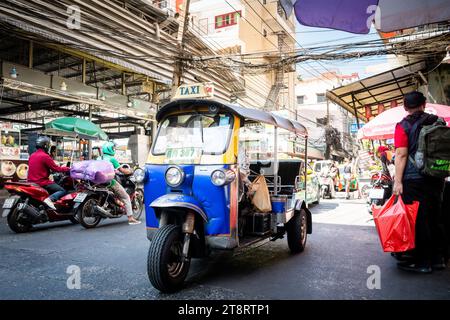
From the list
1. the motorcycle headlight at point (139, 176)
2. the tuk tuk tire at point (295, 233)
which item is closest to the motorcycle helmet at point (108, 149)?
the motorcycle headlight at point (139, 176)

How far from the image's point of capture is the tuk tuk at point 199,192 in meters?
3.59

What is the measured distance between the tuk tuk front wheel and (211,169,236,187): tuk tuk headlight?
0.63 m

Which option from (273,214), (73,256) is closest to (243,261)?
(273,214)

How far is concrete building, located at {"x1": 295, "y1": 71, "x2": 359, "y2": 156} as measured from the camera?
35.6m

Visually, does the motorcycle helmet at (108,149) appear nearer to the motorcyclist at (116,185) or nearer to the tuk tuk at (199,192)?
the motorcyclist at (116,185)

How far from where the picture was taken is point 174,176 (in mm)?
3914

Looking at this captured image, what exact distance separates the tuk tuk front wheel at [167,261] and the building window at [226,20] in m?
22.9

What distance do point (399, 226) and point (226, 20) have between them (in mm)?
24260

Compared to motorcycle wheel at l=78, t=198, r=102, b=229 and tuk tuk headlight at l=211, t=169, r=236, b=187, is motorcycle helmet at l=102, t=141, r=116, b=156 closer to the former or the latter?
motorcycle wheel at l=78, t=198, r=102, b=229

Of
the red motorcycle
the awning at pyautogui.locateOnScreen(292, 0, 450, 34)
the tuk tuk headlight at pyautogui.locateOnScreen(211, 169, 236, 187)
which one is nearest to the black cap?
the awning at pyautogui.locateOnScreen(292, 0, 450, 34)

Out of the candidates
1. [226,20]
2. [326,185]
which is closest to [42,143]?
[326,185]

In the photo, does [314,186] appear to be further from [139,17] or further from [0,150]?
[0,150]
